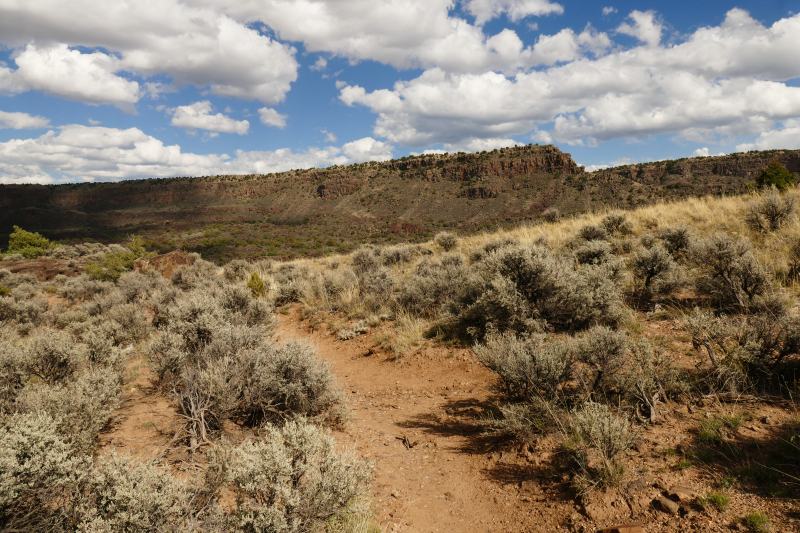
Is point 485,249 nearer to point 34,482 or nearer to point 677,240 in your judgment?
point 677,240

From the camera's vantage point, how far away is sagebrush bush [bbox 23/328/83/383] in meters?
4.82

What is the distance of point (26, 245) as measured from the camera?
87.3ft

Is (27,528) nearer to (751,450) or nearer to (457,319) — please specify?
(751,450)

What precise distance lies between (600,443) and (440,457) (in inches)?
68.3

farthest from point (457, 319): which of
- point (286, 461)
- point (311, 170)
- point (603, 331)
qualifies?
point (311, 170)

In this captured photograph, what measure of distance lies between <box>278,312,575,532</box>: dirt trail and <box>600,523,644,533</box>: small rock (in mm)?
318

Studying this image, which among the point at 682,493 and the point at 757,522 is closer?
the point at 757,522

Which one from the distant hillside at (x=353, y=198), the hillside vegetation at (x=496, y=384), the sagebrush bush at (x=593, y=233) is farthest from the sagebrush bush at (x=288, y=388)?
the distant hillside at (x=353, y=198)

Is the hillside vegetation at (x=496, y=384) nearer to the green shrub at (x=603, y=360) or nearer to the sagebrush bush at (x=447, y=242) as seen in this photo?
the green shrub at (x=603, y=360)

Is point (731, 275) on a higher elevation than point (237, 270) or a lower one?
higher

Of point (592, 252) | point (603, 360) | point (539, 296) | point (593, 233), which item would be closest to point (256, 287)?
point (539, 296)

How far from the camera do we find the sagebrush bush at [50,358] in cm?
482

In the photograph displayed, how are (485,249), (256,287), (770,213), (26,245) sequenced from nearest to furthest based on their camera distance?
(770,213) → (485,249) → (256,287) → (26,245)

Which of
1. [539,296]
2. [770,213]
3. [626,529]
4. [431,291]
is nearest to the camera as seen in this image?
[626,529]
